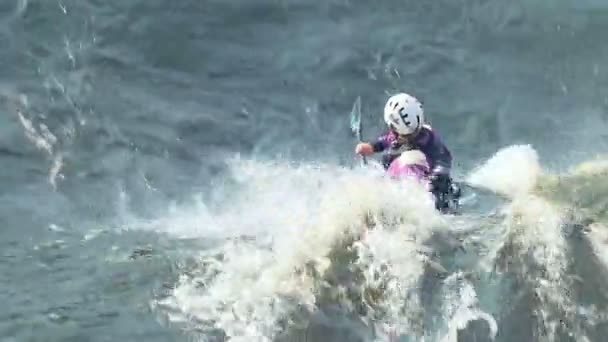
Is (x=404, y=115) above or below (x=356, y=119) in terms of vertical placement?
below

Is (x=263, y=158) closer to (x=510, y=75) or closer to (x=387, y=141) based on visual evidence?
(x=387, y=141)

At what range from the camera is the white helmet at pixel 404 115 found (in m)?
10.3

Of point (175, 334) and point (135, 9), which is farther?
point (135, 9)

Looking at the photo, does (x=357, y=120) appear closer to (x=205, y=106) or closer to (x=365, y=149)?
(x=365, y=149)

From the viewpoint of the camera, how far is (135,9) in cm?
1463

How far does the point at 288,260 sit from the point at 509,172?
155 inches

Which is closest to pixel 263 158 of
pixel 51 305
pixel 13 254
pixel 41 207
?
pixel 41 207

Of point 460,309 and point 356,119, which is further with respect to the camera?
point 356,119

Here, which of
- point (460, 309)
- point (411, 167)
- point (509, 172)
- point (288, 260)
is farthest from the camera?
point (509, 172)

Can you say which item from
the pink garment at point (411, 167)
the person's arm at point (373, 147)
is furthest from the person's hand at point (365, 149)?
the pink garment at point (411, 167)

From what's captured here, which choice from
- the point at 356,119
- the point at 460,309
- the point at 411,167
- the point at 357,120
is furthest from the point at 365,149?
the point at 460,309

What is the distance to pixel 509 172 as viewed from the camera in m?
11.1

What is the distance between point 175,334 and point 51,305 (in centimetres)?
107

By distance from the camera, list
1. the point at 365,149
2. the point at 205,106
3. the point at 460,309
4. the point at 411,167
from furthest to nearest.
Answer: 1. the point at 205,106
2. the point at 365,149
3. the point at 411,167
4. the point at 460,309
